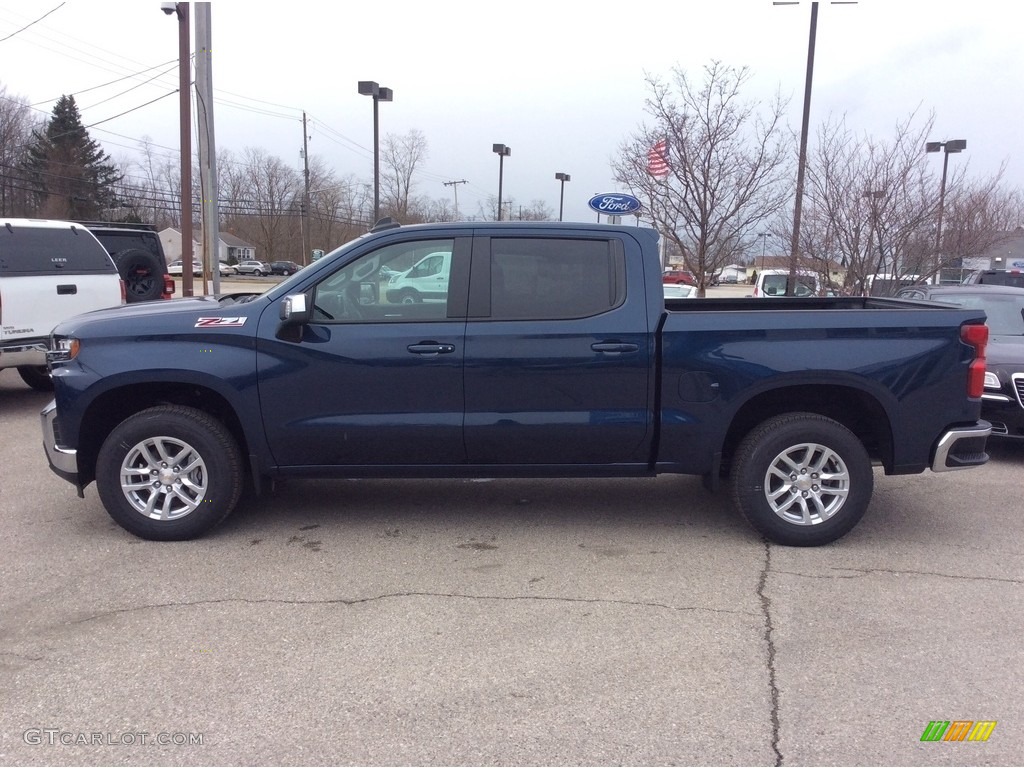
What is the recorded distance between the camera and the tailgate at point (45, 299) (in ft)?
28.6

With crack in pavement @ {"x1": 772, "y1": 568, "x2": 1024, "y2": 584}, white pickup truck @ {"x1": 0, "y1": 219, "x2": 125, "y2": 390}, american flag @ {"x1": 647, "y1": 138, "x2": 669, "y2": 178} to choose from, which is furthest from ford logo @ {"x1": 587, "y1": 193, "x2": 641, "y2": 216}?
crack in pavement @ {"x1": 772, "y1": 568, "x2": 1024, "y2": 584}

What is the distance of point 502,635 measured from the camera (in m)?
4.10

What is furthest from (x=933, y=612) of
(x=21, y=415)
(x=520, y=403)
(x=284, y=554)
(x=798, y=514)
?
(x=21, y=415)

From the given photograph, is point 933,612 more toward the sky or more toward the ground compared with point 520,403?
more toward the ground

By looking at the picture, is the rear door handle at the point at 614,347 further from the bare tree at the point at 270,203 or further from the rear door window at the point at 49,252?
the bare tree at the point at 270,203

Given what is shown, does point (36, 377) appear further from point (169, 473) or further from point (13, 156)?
point (13, 156)

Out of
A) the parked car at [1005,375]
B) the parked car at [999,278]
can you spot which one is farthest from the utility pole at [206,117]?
the parked car at [999,278]

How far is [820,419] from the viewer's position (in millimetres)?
5289

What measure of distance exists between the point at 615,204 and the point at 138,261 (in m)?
7.52

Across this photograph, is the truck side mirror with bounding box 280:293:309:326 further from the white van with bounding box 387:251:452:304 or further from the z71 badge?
the white van with bounding box 387:251:452:304

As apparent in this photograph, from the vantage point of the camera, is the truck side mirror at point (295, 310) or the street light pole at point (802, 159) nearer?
the truck side mirror at point (295, 310)

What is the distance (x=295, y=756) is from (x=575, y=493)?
3666 millimetres

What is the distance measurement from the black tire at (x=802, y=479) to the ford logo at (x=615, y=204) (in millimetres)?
9255

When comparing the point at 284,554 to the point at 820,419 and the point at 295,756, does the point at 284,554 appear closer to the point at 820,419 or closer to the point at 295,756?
A: the point at 295,756
